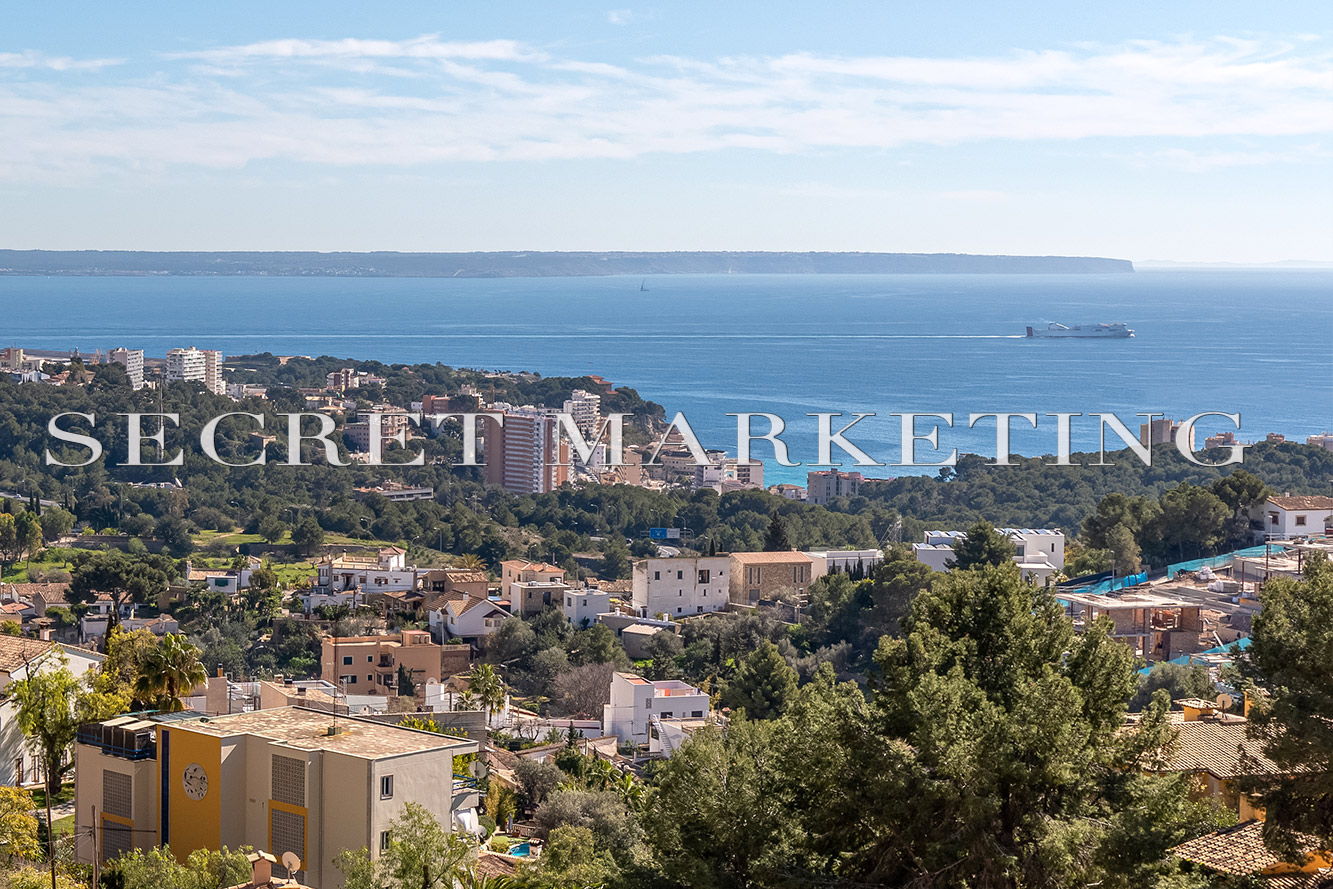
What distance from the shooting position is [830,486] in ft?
165

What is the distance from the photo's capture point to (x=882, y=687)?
7770mm

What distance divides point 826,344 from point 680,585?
86.8 meters

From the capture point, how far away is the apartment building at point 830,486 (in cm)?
4978

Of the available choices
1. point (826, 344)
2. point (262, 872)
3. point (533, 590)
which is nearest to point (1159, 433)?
point (533, 590)

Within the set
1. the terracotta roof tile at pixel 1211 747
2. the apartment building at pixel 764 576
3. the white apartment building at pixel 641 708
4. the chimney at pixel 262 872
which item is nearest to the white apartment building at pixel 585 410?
the apartment building at pixel 764 576

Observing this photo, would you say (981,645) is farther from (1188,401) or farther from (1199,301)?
(1199,301)

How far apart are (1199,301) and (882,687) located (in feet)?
541

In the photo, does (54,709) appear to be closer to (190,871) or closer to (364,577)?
(190,871)

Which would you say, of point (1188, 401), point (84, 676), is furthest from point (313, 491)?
point (1188, 401)

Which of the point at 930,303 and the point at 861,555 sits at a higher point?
the point at 930,303

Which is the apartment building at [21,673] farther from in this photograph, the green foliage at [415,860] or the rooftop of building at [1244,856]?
the rooftop of building at [1244,856]

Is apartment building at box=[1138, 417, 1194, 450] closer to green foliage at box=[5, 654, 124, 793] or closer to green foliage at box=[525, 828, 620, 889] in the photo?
green foliage at box=[525, 828, 620, 889]

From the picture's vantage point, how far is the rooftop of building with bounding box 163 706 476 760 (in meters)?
9.15

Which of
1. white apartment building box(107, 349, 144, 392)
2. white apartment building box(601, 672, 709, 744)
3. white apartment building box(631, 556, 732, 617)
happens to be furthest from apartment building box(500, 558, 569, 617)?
white apartment building box(107, 349, 144, 392)
